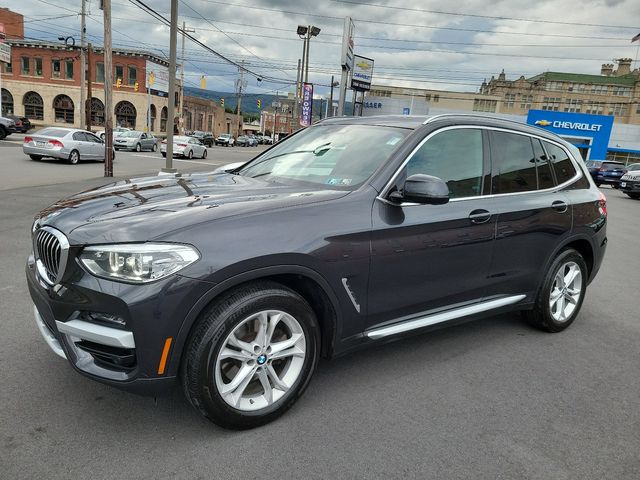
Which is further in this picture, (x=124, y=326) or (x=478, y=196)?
(x=478, y=196)

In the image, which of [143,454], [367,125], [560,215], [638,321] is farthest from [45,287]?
[638,321]

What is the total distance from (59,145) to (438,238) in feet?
64.0

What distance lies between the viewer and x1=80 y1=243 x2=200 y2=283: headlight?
2.30 meters

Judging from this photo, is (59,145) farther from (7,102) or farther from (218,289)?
(7,102)

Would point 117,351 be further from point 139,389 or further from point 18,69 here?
point 18,69

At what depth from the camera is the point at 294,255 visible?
2611 millimetres

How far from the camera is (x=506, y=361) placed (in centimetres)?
383

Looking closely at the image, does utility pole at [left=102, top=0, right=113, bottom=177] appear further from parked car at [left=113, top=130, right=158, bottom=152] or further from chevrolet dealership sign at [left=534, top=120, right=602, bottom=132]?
chevrolet dealership sign at [left=534, top=120, right=602, bottom=132]

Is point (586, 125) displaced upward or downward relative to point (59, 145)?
upward

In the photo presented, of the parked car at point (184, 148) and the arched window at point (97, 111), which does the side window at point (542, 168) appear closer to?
the parked car at point (184, 148)

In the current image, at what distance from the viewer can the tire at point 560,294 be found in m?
4.23

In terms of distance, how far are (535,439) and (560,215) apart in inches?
80.7

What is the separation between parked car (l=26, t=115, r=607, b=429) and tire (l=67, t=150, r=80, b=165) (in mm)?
18243

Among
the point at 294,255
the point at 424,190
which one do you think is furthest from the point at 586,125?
the point at 294,255
